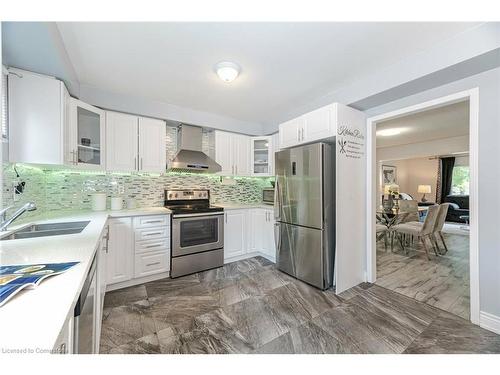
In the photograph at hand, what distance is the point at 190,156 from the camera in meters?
3.09

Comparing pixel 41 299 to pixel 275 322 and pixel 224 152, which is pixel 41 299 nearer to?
pixel 275 322

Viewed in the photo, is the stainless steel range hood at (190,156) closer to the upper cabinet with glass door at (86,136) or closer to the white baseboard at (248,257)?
the upper cabinet with glass door at (86,136)

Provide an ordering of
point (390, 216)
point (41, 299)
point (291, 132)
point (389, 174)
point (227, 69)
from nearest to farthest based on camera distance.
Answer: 1. point (41, 299)
2. point (227, 69)
3. point (291, 132)
4. point (390, 216)
5. point (389, 174)

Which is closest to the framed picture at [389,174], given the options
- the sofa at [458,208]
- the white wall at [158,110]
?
the sofa at [458,208]

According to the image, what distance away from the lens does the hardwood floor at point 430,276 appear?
216 centimetres

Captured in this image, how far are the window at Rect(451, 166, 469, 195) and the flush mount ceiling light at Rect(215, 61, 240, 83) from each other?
359 inches

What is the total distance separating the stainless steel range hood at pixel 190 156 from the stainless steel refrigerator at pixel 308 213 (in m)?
1.11

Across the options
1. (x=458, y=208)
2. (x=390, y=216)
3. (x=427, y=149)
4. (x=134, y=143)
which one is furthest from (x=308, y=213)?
(x=458, y=208)

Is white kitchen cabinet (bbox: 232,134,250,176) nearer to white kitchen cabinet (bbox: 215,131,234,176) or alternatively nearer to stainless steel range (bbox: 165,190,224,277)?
white kitchen cabinet (bbox: 215,131,234,176)

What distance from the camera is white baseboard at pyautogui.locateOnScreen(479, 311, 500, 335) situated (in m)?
1.66

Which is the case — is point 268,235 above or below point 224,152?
below

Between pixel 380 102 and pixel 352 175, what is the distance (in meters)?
0.87

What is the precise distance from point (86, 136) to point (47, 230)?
3.77 ft

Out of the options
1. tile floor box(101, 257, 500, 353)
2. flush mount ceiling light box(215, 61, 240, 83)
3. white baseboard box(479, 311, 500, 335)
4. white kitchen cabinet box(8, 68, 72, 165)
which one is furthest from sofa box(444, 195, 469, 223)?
white kitchen cabinet box(8, 68, 72, 165)
